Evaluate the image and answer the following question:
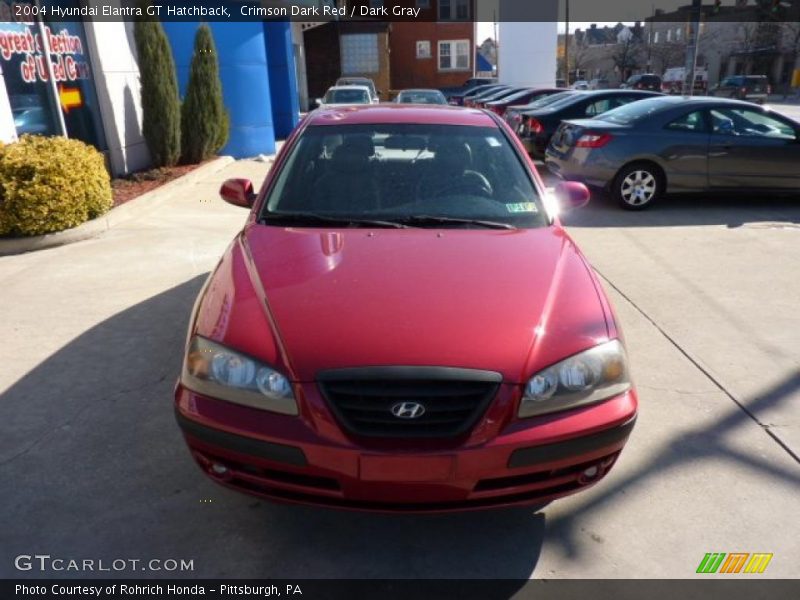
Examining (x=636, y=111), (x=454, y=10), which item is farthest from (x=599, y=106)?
(x=454, y=10)

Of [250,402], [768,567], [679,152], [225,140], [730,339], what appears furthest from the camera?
[225,140]

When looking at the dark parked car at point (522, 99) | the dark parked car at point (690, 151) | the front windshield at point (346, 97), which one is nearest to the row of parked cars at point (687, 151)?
the dark parked car at point (690, 151)

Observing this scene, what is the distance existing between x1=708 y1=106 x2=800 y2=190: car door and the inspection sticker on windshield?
6029 mm

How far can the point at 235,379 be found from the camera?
2.20 m

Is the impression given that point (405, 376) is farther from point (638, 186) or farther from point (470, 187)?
point (638, 186)

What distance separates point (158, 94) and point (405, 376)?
9.45 m

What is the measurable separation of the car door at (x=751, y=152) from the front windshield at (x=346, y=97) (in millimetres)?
11595

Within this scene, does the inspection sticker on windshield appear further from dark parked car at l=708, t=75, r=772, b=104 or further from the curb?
dark parked car at l=708, t=75, r=772, b=104

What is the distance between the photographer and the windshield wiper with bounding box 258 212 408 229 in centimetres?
309

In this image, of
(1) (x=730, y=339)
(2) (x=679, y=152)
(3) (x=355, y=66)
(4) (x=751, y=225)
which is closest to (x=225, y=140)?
(2) (x=679, y=152)

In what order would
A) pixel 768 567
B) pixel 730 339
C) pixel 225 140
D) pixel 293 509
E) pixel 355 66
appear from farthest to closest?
1. pixel 355 66
2. pixel 225 140
3. pixel 730 339
4. pixel 293 509
5. pixel 768 567

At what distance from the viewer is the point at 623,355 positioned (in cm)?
236

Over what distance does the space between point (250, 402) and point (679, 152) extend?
7676 mm

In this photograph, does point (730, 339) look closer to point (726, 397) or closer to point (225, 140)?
point (726, 397)
